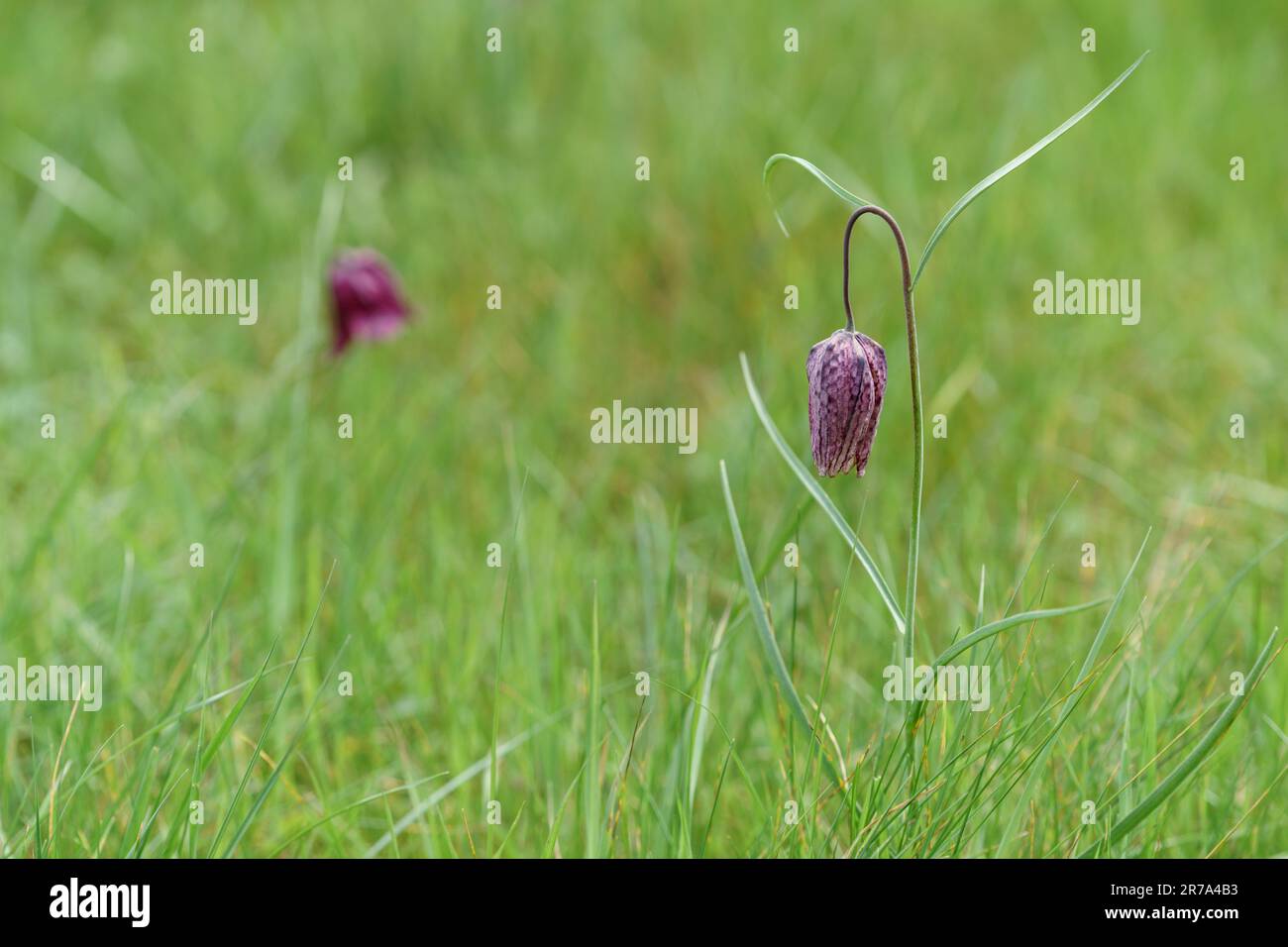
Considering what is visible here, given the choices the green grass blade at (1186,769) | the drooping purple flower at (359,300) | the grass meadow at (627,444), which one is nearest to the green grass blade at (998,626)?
the grass meadow at (627,444)

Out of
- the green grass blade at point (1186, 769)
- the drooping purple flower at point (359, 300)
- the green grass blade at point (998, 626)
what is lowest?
the green grass blade at point (1186, 769)

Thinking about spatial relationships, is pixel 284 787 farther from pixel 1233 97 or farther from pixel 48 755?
pixel 1233 97

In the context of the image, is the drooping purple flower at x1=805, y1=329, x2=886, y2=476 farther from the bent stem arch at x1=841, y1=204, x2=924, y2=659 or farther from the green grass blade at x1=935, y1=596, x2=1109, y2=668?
the green grass blade at x1=935, y1=596, x2=1109, y2=668

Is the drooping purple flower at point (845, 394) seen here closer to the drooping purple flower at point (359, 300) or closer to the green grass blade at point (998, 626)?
the green grass blade at point (998, 626)

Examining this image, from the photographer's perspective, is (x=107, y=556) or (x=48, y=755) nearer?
(x=48, y=755)

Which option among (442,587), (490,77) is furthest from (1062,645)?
(490,77)
